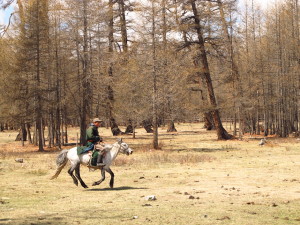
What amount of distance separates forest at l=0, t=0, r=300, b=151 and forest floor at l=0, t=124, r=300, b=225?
12.0 meters

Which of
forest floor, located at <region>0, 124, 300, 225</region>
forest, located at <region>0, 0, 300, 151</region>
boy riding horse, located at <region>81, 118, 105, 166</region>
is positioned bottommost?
forest floor, located at <region>0, 124, 300, 225</region>

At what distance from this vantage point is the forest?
32844 millimetres

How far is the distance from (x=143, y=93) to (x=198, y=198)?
22.2 metres

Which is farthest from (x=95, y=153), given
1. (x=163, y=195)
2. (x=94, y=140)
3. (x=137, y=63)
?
(x=137, y=63)

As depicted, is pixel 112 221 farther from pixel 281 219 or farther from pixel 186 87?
pixel 186 87

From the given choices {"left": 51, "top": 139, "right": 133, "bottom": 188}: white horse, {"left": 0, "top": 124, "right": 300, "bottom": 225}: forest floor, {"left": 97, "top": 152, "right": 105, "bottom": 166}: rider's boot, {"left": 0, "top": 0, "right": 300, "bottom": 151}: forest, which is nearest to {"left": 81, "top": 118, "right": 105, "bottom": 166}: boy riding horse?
{"left": 97, "top": 152, "right": 105, "bottom": 166}: rider's boot

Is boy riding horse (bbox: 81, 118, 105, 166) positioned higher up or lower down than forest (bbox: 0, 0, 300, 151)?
lower down

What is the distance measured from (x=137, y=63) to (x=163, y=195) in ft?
70.6

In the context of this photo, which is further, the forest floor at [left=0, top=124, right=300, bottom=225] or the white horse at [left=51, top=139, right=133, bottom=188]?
the white horse at [left=51, top=139, right=133, bottom=188]

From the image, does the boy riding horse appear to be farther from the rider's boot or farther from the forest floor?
the forest floor

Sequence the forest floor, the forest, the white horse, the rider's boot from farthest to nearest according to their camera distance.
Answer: the forest, the white horse, the rider's boot, the forest floor

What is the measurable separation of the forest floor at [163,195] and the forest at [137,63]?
39.2ft

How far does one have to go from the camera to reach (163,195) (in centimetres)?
1322

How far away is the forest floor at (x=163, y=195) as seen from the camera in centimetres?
984
